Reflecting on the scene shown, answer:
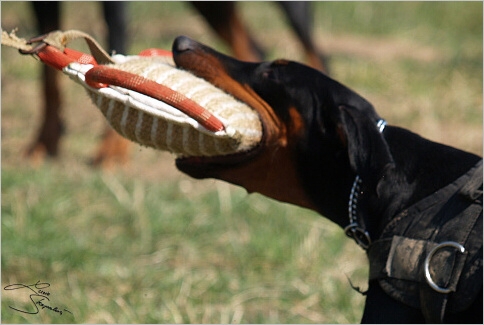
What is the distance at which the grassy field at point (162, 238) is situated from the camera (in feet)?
12.0

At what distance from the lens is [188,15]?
996 centimetres

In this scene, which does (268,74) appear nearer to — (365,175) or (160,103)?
(160,103)

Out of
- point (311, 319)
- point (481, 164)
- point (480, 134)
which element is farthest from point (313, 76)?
point (480, 134)

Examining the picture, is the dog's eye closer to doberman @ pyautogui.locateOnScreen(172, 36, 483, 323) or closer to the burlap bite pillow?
doberman @ pyautogui.locateOnScreen(172, 36, 483, 323)

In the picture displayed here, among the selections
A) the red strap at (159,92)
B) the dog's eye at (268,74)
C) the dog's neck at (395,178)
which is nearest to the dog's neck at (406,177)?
the dog's neck at (395,178)

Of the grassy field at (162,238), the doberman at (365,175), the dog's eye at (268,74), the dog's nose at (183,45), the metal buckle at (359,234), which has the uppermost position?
Answer: the dog's nose at (183,45)

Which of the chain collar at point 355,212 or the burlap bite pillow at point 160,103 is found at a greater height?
the burlap bite pillow at point 160,103

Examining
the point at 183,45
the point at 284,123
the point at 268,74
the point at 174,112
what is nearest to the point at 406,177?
the point at 284,123

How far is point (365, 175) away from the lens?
2572mm

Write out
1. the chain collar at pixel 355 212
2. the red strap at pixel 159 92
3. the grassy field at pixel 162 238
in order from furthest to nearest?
1. the grassy field at pixel 162 238
2. the chain collar at pixel 355 212
3. the red strap at pixel 159 92

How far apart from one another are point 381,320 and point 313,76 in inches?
32.8

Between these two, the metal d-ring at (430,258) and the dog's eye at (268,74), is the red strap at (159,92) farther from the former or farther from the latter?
the metal d-ring at (430,258)

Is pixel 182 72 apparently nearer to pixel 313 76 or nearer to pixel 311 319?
pixel 313 76

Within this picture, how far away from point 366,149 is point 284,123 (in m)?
0.36
